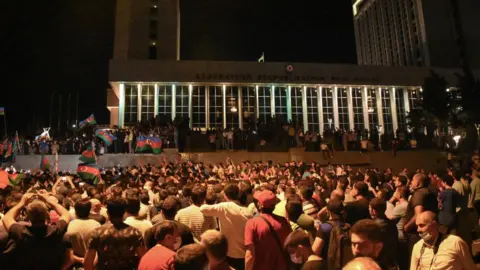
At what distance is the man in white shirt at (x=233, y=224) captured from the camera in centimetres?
496

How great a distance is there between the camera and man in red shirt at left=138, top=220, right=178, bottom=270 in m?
3.15

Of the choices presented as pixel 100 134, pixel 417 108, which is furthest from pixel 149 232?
pixel 417 108

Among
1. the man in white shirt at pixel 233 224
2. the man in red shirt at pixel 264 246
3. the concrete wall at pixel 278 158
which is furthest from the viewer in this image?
the concrete wall at pixel 278 158

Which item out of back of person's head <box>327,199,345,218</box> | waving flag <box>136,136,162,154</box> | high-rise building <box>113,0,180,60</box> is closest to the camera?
back of person's head <box>327,199,345,218</box>

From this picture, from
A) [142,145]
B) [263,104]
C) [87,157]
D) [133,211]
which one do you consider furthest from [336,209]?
[263,104]

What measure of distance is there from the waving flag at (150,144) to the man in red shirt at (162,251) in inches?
762

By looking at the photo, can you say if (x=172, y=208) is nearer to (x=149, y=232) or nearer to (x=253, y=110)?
(x=149, y=232)

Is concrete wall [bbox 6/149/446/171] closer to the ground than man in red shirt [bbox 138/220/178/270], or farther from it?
farther from it

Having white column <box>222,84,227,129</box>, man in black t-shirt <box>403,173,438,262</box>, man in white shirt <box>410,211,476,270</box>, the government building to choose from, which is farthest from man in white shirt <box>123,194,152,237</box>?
white column <box>222,84,227,129</box>

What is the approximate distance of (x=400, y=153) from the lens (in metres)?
25.8

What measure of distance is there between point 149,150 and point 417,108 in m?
24.4

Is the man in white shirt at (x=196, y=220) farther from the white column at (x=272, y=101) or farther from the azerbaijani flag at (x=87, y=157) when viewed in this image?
the white column at (x=272, y=101)

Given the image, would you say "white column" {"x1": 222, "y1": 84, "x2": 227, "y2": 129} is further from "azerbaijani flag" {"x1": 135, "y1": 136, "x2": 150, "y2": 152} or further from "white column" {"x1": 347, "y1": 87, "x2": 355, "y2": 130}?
"white column" {"x1": 347, "y1": 87, "x2": 355, "y2": 130}

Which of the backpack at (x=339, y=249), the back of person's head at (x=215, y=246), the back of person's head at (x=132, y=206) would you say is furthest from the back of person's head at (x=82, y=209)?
the backpack at (x=339, y=249)
